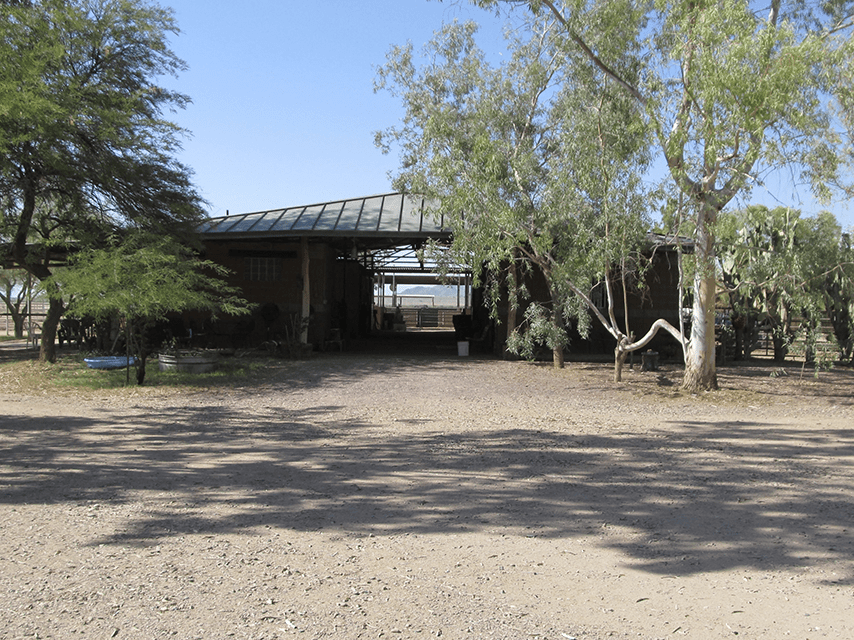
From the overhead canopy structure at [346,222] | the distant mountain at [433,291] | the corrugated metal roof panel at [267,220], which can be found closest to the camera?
the overhead canopy structure at [346,222]

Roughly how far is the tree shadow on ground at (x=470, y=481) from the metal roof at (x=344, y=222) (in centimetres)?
719

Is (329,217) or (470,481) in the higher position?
(329,217)

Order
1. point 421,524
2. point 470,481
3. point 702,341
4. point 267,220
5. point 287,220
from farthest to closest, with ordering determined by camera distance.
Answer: point 267,220 → point 287,220 → point 702,341 → point 470,481 → point 421,524

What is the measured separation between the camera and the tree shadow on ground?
14.1 feet

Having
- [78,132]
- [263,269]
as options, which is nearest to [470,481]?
[78,132]

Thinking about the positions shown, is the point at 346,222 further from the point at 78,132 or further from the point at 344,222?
the point at 78,132

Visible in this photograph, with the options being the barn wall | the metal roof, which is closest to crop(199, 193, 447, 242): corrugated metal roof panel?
the metal roof

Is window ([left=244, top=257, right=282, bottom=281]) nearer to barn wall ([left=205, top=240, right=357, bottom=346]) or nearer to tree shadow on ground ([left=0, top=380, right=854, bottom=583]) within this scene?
barn wall ([left=205, top=240, right=357, bottom=346])

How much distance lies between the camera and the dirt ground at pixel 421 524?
10.3 feet

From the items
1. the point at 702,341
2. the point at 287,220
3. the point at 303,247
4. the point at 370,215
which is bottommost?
the point at 702,341

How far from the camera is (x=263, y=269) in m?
17.6

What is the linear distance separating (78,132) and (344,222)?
19.8 ft

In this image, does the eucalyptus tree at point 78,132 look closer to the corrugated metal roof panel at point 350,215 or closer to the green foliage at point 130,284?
the green foliage at point 130,284

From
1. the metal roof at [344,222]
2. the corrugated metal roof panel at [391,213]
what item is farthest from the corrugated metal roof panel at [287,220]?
the corrugated metal roof panel at [391,213]
